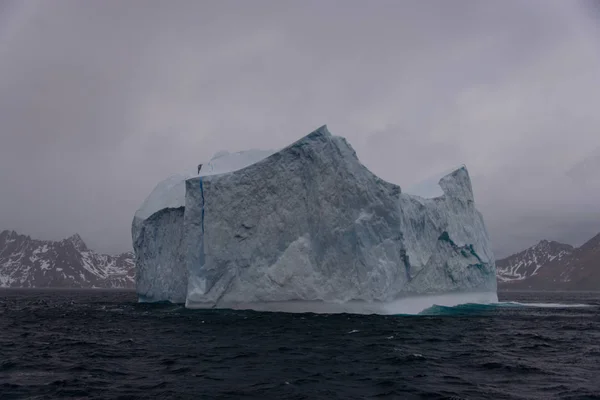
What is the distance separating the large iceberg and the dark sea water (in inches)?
145

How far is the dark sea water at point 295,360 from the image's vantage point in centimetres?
901

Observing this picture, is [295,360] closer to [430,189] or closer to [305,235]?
[305,235]

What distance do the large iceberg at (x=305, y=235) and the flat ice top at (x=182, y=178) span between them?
0.44 ft

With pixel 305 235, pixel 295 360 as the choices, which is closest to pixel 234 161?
pixel 305 235

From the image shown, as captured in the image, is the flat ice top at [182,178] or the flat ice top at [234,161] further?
the flat ice top at [182,178]

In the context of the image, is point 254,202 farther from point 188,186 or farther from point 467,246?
point 467,246

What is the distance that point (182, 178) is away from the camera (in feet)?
110

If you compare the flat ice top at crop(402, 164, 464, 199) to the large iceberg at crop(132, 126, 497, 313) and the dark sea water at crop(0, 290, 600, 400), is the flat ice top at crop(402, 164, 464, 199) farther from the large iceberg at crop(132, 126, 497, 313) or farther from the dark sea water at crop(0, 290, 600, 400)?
the dark sea water at crop(0, 290, 600, 400)

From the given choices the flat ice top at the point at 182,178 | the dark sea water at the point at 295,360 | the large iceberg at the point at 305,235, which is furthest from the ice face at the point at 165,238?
the dark sea water at the point at 295,360

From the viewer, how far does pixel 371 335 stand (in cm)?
1578

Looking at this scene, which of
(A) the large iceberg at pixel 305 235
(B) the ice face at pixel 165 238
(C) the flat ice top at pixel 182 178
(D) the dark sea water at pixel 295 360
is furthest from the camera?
(B) the ice face at pixel 165 238

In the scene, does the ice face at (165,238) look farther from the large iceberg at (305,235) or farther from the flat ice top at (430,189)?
the flat ice top at (430,189)

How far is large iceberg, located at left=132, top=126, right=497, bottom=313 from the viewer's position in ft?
76.1

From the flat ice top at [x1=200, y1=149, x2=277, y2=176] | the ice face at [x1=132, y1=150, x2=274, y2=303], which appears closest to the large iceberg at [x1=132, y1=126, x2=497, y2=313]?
the flat ice top at [x1=200, y1=149, x2=277, y2=176]
